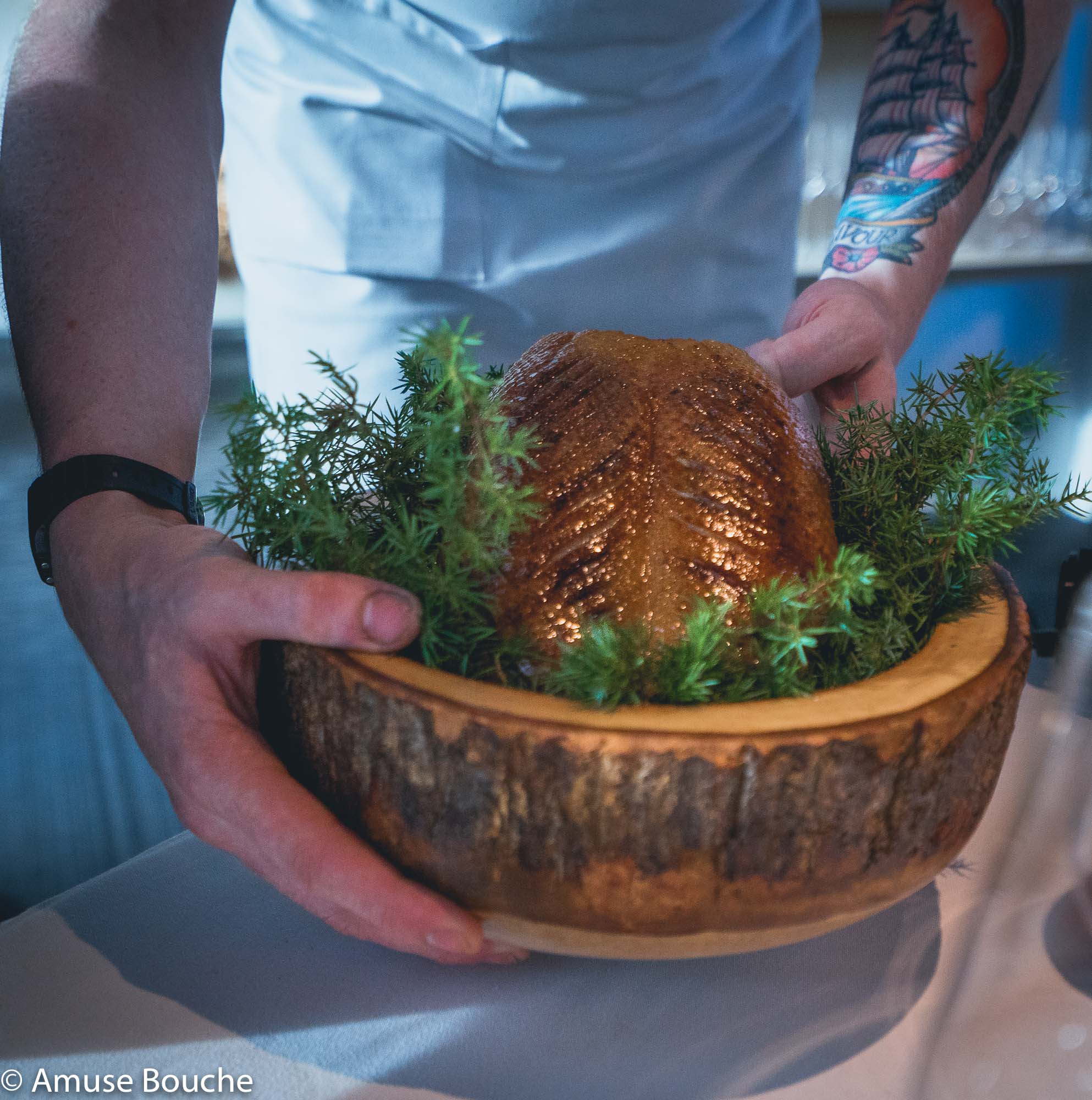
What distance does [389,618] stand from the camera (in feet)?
1.65

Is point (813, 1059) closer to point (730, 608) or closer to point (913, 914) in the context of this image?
point (913, 914)

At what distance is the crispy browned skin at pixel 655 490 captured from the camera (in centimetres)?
57

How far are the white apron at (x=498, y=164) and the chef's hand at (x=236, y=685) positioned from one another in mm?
704

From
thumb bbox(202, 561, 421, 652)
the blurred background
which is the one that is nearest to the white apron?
the blurred background

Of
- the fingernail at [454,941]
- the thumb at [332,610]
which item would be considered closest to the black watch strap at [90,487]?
the thumb at [332,610]

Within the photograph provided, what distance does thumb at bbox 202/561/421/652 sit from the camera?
0.50m

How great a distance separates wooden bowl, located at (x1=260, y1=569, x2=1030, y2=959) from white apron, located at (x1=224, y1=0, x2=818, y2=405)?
2.84ft

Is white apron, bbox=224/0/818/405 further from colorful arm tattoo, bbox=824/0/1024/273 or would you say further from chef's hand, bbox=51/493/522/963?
chef's hand, bbox=51/493/522/963

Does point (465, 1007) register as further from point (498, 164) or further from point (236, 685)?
point (498, 164)

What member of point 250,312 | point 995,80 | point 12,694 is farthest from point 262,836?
point 12,694

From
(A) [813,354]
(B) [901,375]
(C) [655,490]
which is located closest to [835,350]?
(A) [813,354]

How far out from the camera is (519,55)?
120 centimetres

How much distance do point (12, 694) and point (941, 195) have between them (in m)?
1.79

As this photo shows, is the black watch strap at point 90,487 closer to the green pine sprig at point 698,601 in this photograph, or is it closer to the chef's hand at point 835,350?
the green pine sprig at point 698,601
